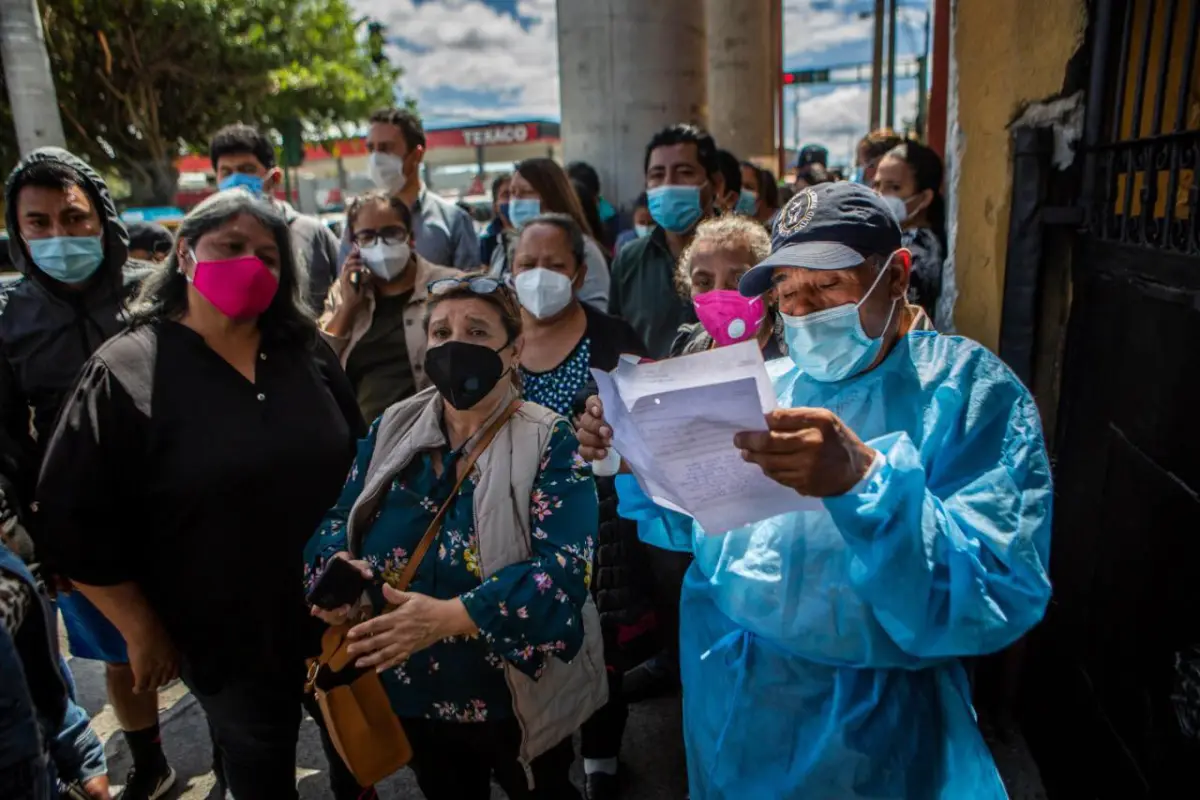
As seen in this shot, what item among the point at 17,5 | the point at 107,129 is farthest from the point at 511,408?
the point at 107,129

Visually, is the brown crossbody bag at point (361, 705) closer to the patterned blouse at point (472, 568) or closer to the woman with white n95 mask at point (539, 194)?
the patterned blouse at point (472, 568)

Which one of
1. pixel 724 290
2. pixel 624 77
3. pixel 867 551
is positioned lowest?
pixel 867 551

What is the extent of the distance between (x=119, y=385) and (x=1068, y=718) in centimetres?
286

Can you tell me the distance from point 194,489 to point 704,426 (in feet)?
4.83

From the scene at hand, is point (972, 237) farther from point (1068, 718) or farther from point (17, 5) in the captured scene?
point (17, 5)

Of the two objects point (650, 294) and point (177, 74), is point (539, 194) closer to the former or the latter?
point (650, 294)

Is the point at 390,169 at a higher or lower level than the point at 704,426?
higher

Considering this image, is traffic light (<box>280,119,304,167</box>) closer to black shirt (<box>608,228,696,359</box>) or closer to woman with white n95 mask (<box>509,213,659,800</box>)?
black shirt (<box>608,228,696,359</box>)

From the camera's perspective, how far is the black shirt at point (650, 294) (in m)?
3.28

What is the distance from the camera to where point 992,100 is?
2.73m

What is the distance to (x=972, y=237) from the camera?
289 cm

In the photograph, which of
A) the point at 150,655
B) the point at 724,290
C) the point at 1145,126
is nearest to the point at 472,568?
the point at 150,655

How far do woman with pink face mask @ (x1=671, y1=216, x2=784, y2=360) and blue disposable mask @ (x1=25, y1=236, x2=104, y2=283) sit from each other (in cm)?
201

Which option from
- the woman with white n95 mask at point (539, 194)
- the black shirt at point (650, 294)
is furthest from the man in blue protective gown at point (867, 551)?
the woman with white n95 mask at point (539, 194)
